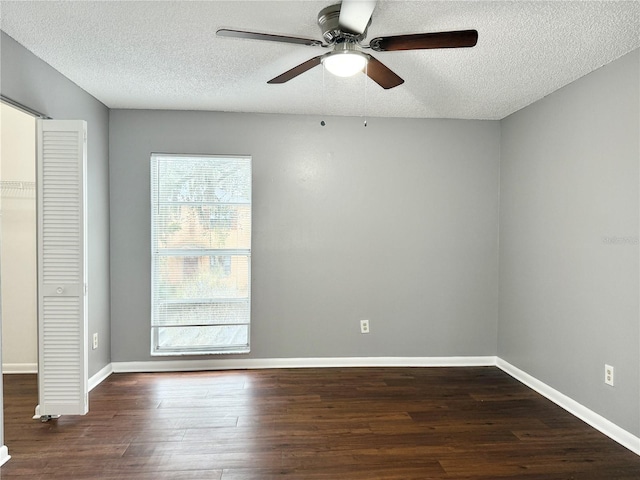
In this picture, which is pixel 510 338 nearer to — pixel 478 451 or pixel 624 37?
pixel 478 451

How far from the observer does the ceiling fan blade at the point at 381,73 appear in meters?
2.21

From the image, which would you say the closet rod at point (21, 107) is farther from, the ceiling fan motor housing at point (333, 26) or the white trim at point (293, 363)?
the white trim at point (293, 363)

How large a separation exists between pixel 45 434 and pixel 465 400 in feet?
9.80

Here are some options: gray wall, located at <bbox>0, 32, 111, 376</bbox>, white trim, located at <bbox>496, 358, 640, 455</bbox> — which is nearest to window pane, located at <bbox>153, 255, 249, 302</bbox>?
gray wall, located at <bbox>0, 32, 111, 376</bbox>

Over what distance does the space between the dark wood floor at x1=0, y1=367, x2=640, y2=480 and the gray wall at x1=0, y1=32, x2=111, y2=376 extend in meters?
0.59

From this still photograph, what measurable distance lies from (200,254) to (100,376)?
1357 mm

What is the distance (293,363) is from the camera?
13.3 ft

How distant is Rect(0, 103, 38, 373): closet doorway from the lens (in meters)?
2.74

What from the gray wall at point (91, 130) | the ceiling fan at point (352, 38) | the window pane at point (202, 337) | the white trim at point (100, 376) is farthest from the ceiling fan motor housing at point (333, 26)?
the white trim at point (100, 376)

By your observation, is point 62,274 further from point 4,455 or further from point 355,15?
point 355,15

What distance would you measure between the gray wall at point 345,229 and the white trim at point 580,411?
1.76ft

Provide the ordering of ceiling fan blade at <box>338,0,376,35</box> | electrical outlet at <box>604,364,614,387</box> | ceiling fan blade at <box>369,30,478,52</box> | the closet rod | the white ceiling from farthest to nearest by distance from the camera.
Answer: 1. electrical outlet at <box>604,364,614,387</box>
2. the closet rod
3. the white ceiling
4. ceiling fan blade at <box>369,30,478,52</box>
5. ceiling fan blade at <box>338,0,376,35</box>

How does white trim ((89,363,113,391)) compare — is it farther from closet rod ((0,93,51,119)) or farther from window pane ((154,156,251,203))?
closet rod ((0,93,51,119))

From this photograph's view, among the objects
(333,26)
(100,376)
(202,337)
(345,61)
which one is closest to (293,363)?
(202,337)
